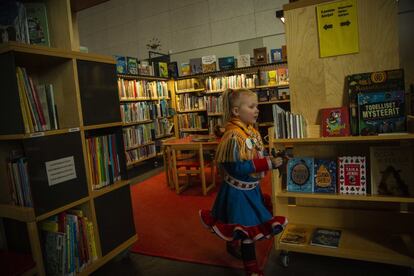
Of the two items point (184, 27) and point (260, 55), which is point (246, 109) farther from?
point (184, 27)

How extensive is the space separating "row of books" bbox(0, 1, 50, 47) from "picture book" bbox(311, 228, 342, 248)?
7.23 feet

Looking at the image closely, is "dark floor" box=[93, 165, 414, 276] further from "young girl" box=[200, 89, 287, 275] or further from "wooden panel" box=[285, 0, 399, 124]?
"wooden panel" box=[285, 0, 399, 124]

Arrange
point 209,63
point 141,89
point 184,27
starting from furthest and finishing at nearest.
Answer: point 184,27, point 209,63, point 141,89

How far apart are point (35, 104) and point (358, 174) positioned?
1.98 m

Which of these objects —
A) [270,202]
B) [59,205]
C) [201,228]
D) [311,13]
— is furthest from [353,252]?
[59,205]

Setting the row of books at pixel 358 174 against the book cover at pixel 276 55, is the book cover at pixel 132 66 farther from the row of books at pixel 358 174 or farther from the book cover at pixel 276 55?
the row of books at pixel 358 174

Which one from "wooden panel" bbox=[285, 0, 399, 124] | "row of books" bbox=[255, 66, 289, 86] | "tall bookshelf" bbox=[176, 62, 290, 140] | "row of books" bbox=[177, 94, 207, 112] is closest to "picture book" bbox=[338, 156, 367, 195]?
"wooden panel" bbox=[285, 0, 399, 124]

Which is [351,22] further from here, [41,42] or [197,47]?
[197,47]

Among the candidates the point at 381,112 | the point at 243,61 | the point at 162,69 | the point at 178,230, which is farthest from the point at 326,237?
the point at 162,69

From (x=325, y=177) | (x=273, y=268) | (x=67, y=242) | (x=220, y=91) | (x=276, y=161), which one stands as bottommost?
(x=273, y=268)

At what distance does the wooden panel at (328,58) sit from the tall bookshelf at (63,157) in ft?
4.22

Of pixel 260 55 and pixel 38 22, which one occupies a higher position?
pixel 260 55

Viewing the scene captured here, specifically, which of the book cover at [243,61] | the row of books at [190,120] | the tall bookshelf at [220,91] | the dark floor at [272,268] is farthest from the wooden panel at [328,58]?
the row of books at [190,120]

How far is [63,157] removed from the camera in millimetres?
1692
